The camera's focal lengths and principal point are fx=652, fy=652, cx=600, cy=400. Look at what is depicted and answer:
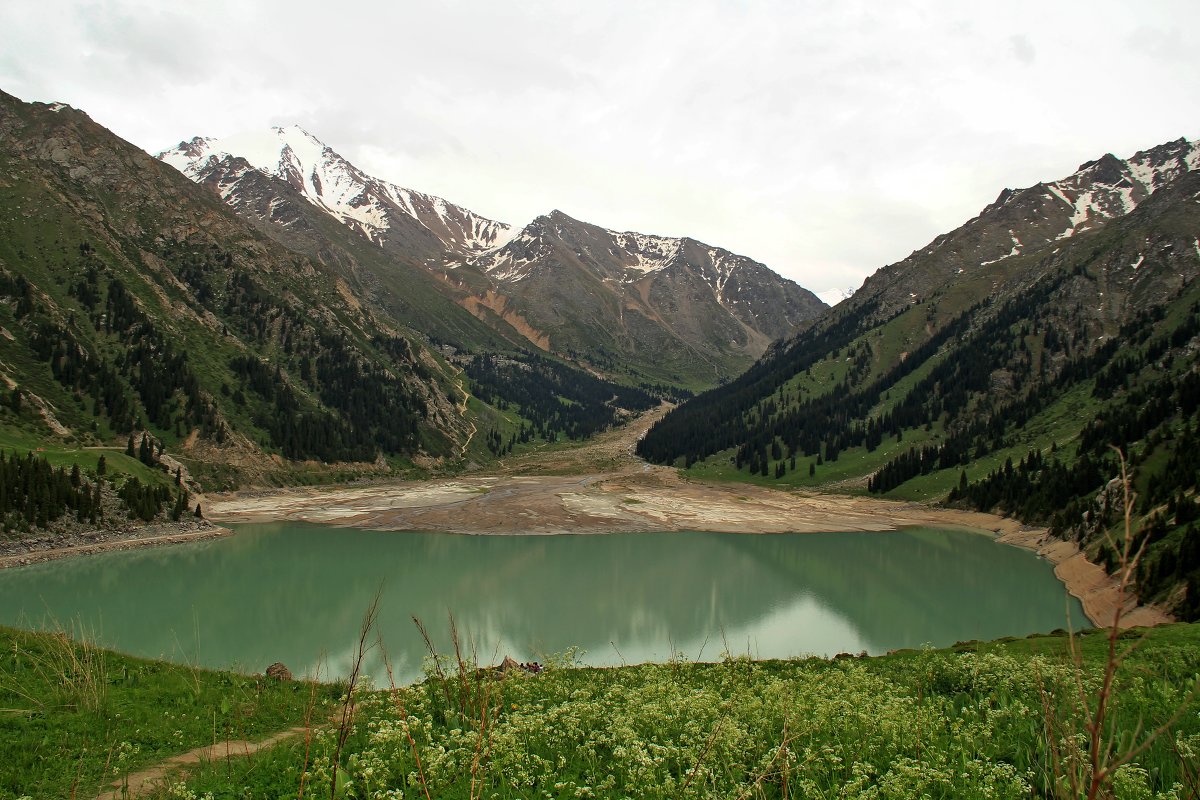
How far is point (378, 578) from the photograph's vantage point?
5209cm

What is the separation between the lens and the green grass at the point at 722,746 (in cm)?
811

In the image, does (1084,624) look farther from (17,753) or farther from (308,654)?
(17,753)

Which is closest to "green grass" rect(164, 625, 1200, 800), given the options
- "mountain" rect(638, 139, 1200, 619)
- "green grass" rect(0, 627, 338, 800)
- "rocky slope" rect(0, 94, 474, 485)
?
"green grass" rect(0, 627, 338, 800)

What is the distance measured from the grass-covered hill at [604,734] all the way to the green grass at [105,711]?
58 mm

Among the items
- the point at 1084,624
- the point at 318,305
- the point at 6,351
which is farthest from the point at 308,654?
the point at 318,305

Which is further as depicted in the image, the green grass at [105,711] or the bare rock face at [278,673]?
the bare rock face at [278,673]

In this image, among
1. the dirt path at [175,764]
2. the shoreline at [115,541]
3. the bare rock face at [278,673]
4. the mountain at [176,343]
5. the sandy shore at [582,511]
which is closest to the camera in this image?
the dirt path at [175,764]

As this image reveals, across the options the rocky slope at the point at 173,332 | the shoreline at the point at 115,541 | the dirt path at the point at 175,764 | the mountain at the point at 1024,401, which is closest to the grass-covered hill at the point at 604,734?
the dirt path at the point at 175,764

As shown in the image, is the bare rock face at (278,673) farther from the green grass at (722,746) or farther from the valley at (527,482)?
the green grass at (722,746)

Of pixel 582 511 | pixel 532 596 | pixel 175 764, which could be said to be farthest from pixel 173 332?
pixel 175 764

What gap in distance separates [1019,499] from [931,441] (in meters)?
44.0

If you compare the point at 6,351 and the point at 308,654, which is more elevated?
the point at 6,351

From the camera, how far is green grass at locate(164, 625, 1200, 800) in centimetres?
811

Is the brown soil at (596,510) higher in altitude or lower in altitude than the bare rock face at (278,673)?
lower
